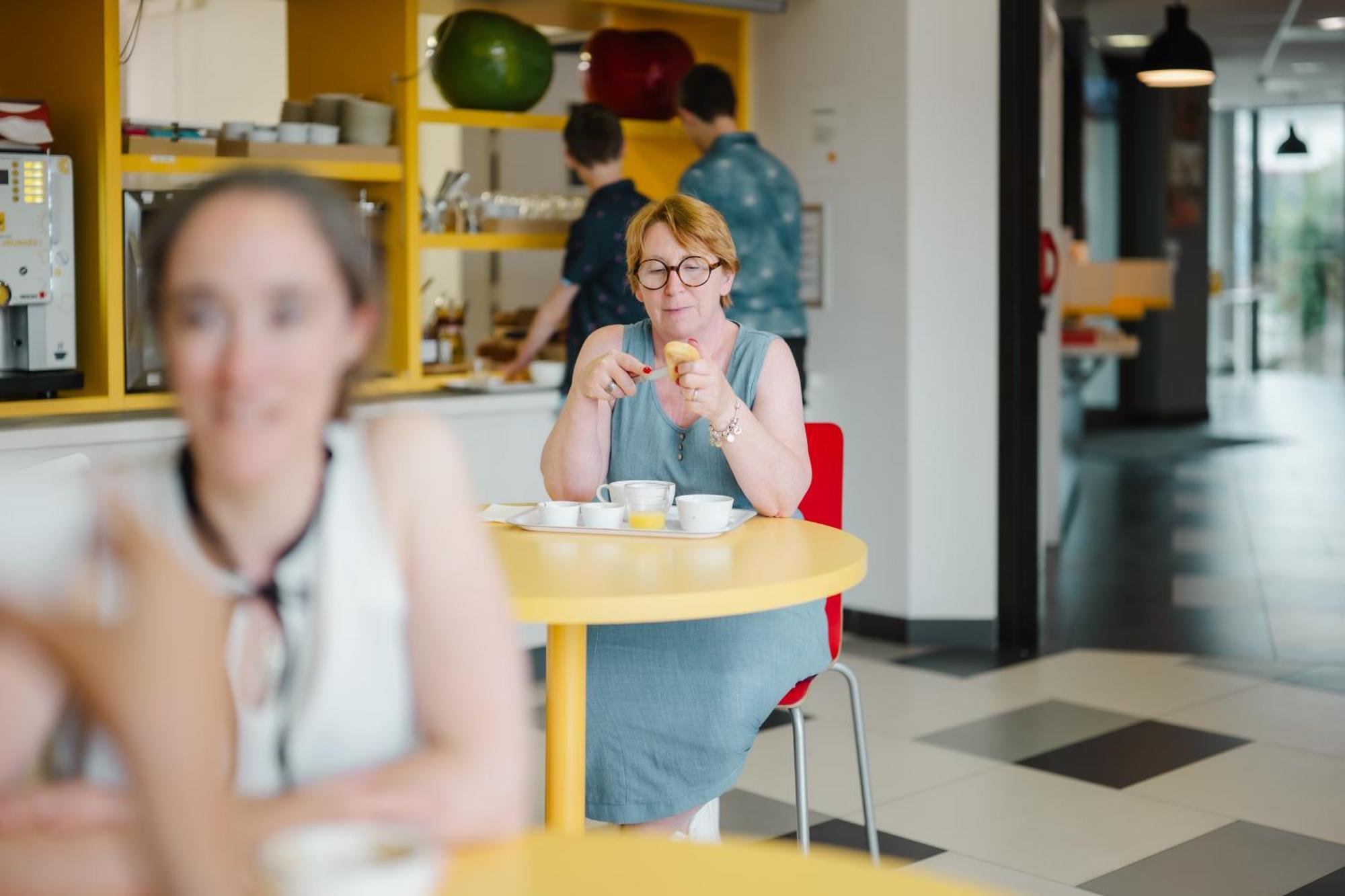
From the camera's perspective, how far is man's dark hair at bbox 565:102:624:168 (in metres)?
4.66

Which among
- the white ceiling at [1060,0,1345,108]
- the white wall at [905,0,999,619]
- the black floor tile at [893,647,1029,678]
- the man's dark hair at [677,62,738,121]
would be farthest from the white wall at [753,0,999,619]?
the white ceiling at [1060,0,1345,108]

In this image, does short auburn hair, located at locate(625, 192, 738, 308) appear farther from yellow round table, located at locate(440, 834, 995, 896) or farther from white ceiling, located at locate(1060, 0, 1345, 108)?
white ceiling, located at locate(1060, 0, 1345, 108)

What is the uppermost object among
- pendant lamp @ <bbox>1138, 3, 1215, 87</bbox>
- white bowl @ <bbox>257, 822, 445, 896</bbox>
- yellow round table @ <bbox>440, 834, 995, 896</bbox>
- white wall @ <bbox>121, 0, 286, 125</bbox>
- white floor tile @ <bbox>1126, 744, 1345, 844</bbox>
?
pendant lamp @ <bbox>1138, 3, 1215, 87</bbox>

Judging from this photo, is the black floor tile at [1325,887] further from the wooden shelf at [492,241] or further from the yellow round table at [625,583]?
the wooden shelf at [492,241]

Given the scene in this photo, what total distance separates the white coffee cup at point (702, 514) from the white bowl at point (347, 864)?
1.43 meters

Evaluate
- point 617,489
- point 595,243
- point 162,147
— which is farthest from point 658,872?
point 595,243

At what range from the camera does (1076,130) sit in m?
9.28

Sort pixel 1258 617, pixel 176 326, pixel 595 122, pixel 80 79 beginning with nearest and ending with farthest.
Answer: pixel 176 326 → pixel 80 79 → pixel 595 122 → pixel 1258 617

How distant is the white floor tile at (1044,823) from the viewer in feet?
10.3

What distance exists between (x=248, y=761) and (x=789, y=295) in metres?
4.00

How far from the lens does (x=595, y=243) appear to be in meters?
4.62

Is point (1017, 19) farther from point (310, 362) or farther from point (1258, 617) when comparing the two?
point (310, 362)

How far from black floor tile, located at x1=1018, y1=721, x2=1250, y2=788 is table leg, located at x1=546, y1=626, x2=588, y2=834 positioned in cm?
181

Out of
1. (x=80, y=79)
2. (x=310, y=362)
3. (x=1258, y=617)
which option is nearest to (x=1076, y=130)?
(x=1258, y=617)
